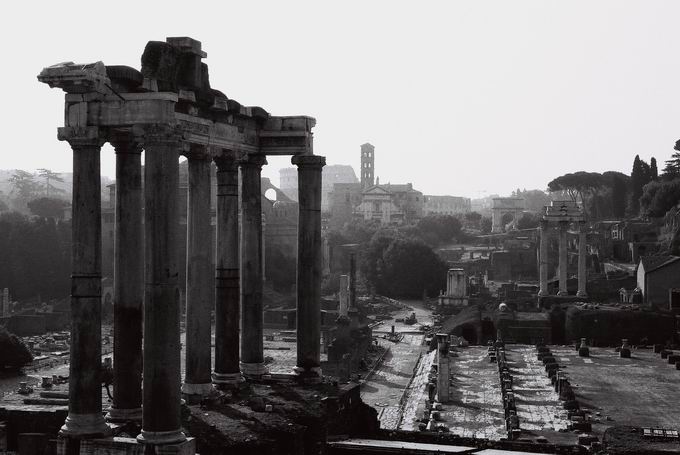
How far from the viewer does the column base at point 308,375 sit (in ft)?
46.2

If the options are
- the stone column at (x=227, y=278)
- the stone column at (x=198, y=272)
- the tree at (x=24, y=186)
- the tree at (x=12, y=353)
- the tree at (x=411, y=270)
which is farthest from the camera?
the tree at (x=24, y=186)

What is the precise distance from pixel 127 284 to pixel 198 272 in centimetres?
118

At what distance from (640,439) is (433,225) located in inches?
2756

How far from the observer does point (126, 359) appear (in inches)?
435

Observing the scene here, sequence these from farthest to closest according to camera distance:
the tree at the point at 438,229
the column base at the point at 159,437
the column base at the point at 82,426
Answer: the tree at the point at 438,229 → the column base at the point at 82,426 → the column base at the point at 159,437

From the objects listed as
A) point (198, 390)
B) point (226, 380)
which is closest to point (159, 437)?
point (198, 390)

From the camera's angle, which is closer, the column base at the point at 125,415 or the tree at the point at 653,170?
the column base at the point at 125,415

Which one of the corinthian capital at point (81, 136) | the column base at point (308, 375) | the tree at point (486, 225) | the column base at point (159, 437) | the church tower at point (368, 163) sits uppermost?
the church tower at point (368, 163)

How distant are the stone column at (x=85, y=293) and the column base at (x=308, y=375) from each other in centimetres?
436

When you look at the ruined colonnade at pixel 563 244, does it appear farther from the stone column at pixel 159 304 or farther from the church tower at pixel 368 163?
the church tower at pixel 368 163

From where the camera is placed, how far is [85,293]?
10.1 metres

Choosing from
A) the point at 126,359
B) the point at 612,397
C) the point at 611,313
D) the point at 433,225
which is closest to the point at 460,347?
the point at 611,313

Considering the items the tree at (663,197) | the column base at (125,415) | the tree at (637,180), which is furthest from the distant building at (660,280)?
the column base at (125,415)

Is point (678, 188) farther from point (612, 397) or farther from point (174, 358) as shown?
point (174, 358)
